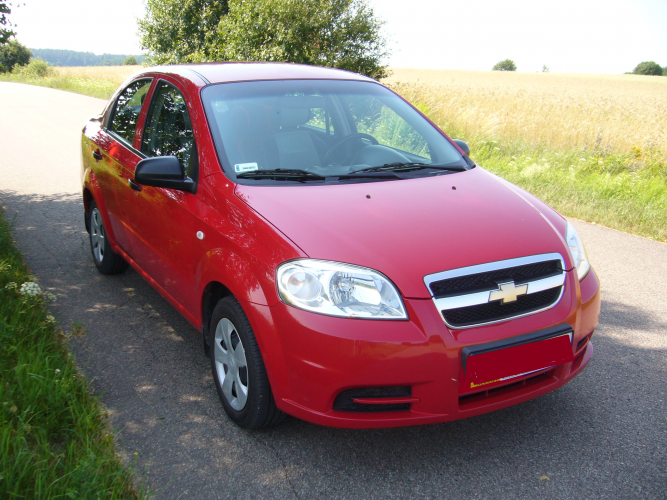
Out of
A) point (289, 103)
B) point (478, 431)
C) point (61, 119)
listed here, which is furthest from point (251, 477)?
point (61, 119)

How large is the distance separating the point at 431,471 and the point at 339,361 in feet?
2.43

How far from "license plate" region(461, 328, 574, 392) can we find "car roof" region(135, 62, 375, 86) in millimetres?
2242

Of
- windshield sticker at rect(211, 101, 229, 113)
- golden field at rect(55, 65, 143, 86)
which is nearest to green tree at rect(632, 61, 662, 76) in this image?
golden field at rect(55, 65, 143, 86)

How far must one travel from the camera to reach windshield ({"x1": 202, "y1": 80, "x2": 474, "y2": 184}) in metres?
2.98

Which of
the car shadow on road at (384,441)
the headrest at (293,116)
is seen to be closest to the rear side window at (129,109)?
the headrest at (293,116)

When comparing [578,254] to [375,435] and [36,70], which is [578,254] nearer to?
[375,435]

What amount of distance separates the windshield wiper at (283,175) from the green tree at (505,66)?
98278 mm

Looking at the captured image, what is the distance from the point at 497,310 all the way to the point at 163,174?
1785mm

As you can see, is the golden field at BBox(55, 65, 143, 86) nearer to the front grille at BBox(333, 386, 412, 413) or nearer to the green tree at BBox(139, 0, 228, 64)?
the green tree at BBox(139, 0, 228, 64)

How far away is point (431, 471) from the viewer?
95.5 inches

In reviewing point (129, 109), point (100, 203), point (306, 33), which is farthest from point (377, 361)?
point (306, 33)

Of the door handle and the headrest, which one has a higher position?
the headrest

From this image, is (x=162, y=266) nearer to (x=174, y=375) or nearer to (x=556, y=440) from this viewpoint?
(x=174, y=375)

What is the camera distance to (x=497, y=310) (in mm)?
2262
